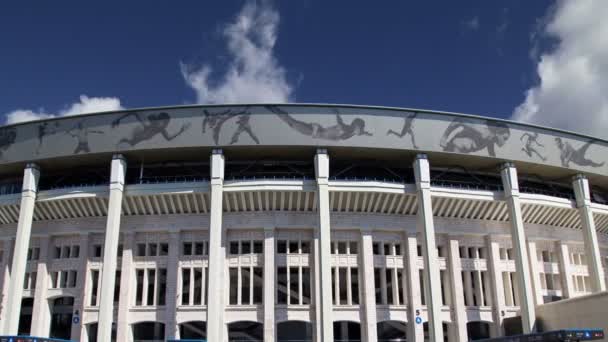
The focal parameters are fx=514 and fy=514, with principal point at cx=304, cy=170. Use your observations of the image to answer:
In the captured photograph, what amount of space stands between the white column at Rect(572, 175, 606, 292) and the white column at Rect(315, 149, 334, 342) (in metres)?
19.5

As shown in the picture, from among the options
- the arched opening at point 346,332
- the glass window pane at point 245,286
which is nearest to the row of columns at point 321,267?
the glass window pane at point 245,286

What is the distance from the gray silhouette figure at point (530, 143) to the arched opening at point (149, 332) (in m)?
28.6

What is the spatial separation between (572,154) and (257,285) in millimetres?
24991

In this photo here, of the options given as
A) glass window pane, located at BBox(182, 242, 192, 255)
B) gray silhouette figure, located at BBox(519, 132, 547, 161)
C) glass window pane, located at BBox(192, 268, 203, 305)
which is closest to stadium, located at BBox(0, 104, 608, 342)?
gray silhouette figure, located at BBox(519, 132, 547, 161)

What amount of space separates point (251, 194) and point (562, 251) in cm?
2430

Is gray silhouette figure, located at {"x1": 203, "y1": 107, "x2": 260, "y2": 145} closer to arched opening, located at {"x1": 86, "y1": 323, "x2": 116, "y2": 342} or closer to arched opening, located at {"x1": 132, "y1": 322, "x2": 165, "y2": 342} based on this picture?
arched opening, located at {"x1": 132, "y1": 322, "x2": 165, "y2": 342}

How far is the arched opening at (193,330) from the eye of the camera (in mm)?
35188

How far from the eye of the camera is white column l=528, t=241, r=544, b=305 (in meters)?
37.2

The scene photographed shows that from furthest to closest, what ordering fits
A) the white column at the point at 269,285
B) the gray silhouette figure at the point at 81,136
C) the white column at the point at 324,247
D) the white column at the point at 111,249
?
the gray silhouette figure at the point at 81,136, the white column at the point at 269,285, the white column at the point at 111,249, the white column at the point at 324,247

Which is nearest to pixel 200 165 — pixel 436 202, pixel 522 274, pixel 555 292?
pixel 436 202

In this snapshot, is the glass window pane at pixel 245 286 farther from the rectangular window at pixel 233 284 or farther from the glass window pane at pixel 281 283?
the glass window pane at pixel 281 283

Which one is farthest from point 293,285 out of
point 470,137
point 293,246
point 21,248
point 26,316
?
point 26,316

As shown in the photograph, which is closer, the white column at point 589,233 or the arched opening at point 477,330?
the white column at point 589,233

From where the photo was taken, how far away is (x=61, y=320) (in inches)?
1457
